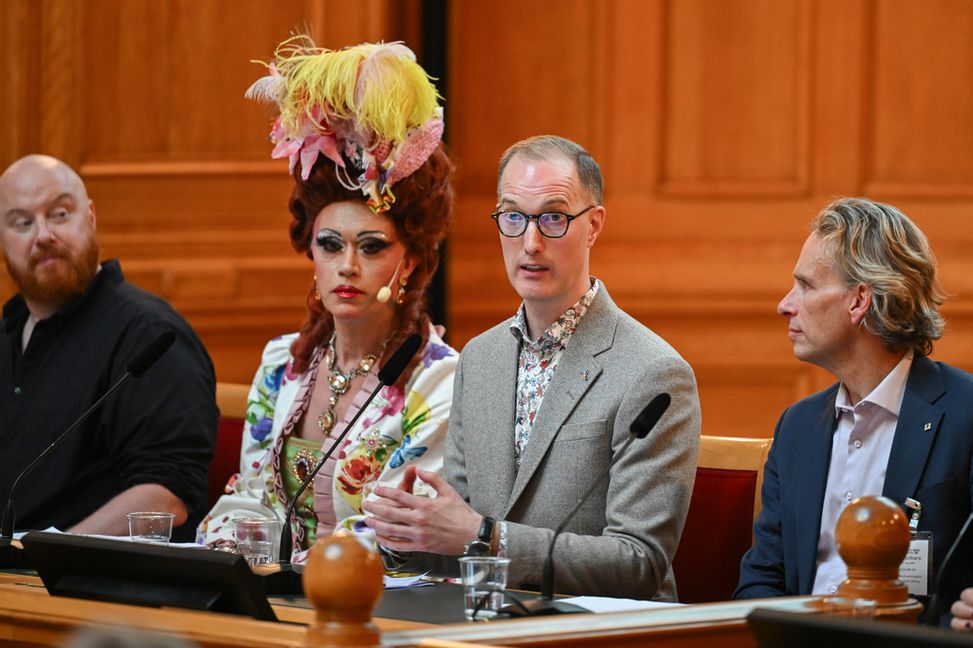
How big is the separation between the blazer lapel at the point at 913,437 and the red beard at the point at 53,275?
6.87 feet

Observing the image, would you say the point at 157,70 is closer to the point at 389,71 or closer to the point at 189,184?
the point at 189,184

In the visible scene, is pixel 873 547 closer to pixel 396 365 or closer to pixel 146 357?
pixel 396 365

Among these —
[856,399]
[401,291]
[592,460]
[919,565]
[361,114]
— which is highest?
[361,114]

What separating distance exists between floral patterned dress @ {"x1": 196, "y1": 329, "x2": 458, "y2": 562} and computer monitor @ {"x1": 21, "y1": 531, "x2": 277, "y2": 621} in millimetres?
946

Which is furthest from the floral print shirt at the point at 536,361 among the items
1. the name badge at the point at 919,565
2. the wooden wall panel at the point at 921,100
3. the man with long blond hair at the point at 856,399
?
the wooden wall panel at the point at 921,100

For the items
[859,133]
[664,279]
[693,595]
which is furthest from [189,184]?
[693,595]

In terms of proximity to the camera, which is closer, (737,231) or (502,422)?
(502,422)

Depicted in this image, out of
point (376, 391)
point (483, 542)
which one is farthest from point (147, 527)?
point (483, 542)

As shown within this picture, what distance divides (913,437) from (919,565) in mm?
254

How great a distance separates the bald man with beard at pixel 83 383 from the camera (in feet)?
11.3

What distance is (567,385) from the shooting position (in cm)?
273

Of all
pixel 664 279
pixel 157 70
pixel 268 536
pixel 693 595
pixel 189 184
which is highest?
pixel 157 70

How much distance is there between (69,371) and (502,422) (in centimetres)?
131

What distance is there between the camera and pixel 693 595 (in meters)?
2.99
